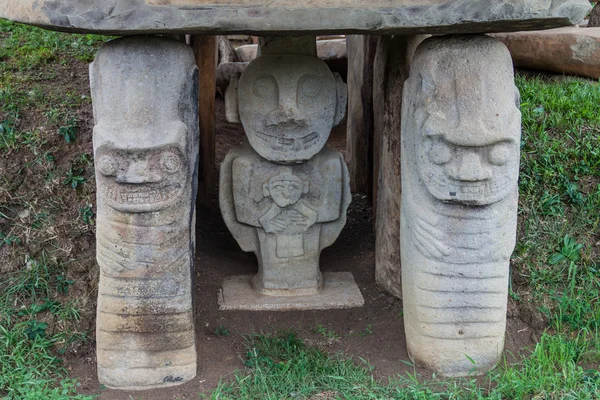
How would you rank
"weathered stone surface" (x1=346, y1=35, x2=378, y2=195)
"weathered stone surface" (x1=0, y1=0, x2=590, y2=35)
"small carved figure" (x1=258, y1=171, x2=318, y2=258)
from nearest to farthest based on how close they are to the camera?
"weathered stone surface" (x1=0, y1=0, x2=590, y2=35)
"small carved figure" (x1=258, y1=171, x2=318, y2=258)
"weathered stone surface" (x1=346, y1=35, x2=378, y2=195)

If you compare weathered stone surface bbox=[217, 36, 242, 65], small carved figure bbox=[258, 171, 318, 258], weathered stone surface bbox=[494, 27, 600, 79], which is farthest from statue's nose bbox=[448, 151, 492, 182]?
weathered stone surface bbox=[217, 36, 242, 65]

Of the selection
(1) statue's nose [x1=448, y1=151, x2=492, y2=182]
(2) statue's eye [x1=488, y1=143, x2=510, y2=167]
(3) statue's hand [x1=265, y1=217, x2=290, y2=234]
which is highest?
(2) statue's eye [x1=488, y1=143, x2=510, y2=167]

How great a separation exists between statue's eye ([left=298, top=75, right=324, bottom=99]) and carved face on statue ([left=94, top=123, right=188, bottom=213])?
0.79 m

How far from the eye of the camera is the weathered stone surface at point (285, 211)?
12.5 feet

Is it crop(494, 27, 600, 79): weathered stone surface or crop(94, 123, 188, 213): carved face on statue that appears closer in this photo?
crop(94, 123, 188, 213): carved face on statue

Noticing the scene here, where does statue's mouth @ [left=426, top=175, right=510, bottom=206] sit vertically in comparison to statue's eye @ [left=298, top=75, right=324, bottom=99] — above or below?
below

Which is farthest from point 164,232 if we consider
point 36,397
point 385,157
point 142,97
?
point 385,157

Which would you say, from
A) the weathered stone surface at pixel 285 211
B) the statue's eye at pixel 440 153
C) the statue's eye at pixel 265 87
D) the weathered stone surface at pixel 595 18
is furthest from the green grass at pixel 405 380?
the weathered stone surface at pixel 595 18

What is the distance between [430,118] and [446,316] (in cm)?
78

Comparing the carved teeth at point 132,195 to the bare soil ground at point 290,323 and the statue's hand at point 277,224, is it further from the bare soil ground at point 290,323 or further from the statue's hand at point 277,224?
the statue's hand at point 277,224

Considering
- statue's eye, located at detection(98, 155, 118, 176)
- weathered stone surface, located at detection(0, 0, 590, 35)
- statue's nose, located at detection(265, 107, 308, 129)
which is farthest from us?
statue's nose, located at detection(265, 107, 308, 129)

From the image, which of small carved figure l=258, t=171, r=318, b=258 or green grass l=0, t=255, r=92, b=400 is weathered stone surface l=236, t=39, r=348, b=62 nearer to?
small carved figure l=258, t=171, r=318, b=258

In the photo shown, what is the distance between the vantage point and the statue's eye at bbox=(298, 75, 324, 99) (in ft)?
12.0

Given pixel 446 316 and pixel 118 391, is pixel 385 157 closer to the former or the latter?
pixel 446 316
